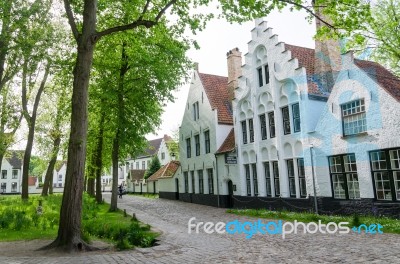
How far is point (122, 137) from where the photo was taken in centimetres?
2180

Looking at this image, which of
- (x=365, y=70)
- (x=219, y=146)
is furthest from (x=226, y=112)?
(x=365, y=70)

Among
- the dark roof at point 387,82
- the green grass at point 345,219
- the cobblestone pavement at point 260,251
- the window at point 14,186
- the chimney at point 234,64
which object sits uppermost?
the chimney at point 234,64

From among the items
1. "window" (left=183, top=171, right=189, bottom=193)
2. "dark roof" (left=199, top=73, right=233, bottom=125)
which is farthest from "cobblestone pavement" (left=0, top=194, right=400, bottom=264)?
"window" (left=183, top=171, right=189, bottom=193)

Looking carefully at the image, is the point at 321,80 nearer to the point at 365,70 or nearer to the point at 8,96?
the point at 365,70

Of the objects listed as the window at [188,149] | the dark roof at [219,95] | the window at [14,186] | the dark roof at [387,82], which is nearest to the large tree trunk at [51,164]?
the window at [188,149]

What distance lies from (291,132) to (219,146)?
804 centimetres

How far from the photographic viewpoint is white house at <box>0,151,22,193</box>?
77312mm

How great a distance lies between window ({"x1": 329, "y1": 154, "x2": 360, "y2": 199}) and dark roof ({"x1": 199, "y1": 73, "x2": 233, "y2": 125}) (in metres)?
11.2

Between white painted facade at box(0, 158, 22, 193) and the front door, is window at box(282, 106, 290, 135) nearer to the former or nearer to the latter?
the front door

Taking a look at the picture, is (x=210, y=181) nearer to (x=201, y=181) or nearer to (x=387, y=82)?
(x=201, y=181)

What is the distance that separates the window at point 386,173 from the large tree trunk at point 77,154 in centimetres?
1220

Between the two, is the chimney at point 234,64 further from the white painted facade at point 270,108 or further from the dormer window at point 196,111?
the white painted facade at point 270,108

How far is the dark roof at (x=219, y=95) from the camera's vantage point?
26.9 m

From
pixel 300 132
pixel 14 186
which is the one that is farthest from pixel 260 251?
pixel 14 186
